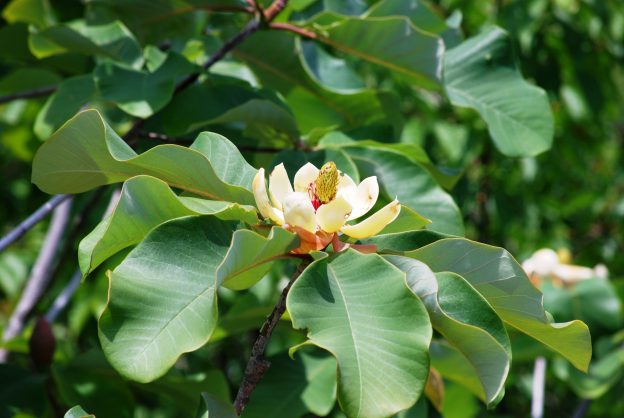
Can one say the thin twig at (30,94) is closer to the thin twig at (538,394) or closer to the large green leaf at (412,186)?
the large green leaf at (412,186)

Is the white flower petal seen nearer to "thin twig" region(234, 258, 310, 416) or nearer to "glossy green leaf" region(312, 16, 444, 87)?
"thin twig" region(234, 258, 310, 416)

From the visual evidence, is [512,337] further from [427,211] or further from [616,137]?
[616,137]

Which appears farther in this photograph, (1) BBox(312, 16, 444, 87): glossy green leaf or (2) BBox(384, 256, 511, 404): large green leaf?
(1) BBox(312, 16, 444, 87): glossy green leaf

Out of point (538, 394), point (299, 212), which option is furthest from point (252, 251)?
point (538, 394)

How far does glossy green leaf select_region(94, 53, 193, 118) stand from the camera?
1.27m

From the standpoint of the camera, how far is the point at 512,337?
5.16ft

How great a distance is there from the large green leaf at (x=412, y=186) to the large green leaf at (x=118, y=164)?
0.35 metres

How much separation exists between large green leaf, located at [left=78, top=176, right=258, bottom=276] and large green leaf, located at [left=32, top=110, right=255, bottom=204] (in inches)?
1.3

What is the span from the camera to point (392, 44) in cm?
134

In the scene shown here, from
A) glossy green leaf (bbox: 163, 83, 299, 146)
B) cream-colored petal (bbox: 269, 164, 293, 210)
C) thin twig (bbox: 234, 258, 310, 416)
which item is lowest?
glossy green leaf (bbox: 163, 83, 299, 146)

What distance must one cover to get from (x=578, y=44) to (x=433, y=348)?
172cm

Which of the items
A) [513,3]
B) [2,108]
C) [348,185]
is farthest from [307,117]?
[2,108]

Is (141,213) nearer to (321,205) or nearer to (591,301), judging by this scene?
(321,205)

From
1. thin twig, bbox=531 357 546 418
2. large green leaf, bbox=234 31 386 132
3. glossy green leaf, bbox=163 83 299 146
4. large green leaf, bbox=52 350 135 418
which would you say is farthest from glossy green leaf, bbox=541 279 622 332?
large green leaf, bbox=52 350 135 418
